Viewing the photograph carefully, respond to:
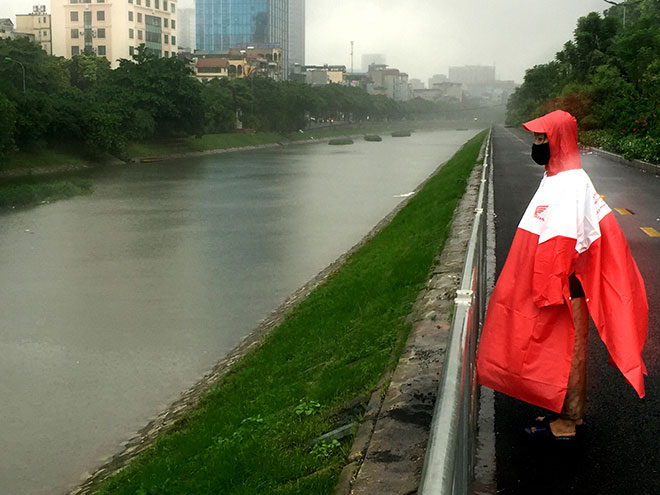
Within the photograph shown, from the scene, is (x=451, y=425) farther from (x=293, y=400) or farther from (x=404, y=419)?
(x=293, y=400)

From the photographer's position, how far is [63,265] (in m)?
20.9

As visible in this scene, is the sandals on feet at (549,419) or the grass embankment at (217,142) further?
the grass embankment at (217,142)

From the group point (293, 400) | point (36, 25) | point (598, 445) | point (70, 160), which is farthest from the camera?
point (36, 25)

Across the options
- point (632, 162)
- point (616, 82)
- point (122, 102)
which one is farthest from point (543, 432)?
point (122, 102)

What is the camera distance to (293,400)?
7668mm

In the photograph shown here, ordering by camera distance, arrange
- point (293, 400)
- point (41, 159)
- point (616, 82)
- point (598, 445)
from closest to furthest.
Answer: point (598, 445) → point (293, 400) → point (616, 82) → point (41, 159)

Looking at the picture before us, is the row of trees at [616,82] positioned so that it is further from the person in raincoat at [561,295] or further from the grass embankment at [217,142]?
the grass embankment at [217,142]

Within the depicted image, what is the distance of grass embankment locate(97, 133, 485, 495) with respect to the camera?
19.1ft

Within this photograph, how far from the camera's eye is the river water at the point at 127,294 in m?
9.79

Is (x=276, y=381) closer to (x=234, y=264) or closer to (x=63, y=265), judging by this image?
(x=234, y=264)

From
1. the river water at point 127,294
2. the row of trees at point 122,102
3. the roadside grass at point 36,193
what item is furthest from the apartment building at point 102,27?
the river water at point 127,294

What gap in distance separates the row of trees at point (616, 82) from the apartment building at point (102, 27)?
59.2 m

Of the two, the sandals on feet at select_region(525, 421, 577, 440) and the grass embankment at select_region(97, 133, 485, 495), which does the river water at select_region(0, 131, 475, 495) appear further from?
the sandals on feet at select_region(525, 421, 577, 440)

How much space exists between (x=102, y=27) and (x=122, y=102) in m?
61.3
